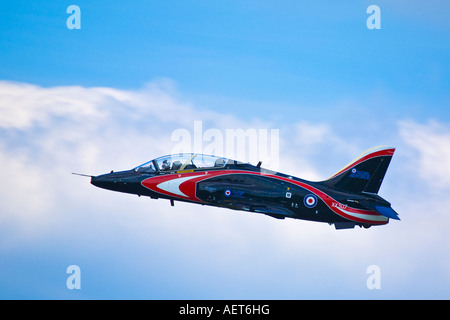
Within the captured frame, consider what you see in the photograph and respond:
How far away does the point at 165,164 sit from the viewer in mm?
44531

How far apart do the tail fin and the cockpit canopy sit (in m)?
5.62

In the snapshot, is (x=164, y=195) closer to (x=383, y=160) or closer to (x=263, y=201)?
(x=263, y=201)

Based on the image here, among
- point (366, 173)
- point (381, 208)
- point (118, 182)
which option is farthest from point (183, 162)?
point (381, 208)

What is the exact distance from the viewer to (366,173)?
43.3 metres

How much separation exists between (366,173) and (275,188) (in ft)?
16.2

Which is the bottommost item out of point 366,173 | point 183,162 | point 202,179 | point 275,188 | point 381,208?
point 381,208

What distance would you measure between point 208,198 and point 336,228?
691cm

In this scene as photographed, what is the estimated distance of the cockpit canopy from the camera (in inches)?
1718

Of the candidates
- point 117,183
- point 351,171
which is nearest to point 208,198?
point 117,183

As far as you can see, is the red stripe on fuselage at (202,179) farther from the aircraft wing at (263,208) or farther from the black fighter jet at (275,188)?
the aircraft wing at (263,208)

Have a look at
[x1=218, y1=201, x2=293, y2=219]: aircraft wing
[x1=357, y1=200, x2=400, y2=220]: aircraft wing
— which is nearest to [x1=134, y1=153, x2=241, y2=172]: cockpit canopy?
[x1=218, y1=201, x2=293, y2=219]: aircraft wing

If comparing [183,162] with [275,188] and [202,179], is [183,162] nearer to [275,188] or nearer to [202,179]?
[202,179]

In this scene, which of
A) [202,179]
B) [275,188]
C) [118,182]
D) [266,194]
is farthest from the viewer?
[118,182]

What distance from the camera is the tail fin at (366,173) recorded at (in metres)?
43.2
